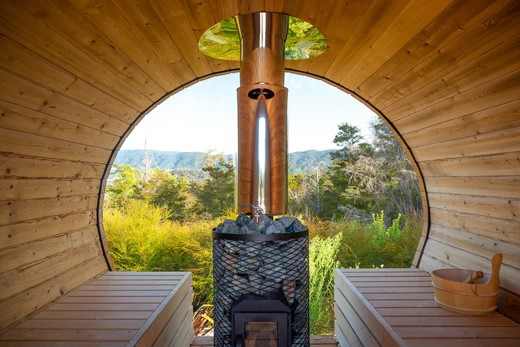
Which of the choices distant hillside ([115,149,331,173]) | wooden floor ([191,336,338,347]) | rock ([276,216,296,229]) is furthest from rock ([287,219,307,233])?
distant hillside ([115,149,331,173])

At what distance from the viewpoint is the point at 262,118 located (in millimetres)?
1725

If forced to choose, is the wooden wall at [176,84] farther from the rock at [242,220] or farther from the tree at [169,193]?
the tree at [169,193]

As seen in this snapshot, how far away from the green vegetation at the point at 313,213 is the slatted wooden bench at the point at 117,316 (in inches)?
78.4

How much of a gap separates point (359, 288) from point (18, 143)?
6.42 ft

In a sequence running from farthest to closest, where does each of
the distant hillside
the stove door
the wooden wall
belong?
the distant hillside < the stove door < the wooden wall

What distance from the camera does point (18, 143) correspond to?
1.55 m

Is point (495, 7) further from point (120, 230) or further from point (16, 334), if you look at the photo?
point (120, 230)

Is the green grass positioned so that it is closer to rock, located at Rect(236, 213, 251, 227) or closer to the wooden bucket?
the wooden bucket

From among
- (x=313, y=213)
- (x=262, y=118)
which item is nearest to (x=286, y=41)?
(x=262, y=118)

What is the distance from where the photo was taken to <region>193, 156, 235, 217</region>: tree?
21.2 feet

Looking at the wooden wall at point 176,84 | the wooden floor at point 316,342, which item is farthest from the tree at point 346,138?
the wooden floor at point 316,342

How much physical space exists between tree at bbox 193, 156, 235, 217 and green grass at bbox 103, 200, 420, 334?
1040 millimetres

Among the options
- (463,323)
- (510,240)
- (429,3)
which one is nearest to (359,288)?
(463,323)

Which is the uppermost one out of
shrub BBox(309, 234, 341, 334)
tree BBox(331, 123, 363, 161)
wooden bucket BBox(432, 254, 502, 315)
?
tree BBox(331, 123, 363, 161)
